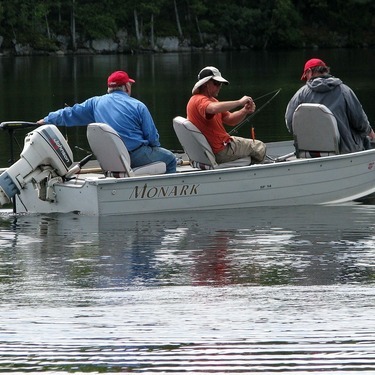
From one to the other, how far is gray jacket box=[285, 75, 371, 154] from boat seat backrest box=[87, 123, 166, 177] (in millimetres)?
2028

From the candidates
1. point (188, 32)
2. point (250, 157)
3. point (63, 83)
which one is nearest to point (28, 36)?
point (188, 32)

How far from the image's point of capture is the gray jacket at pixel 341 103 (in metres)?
13.0

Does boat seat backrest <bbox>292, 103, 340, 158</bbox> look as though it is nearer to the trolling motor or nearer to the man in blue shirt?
the man in blue shirt

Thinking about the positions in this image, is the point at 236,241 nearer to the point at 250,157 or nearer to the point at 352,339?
the point at 250,157

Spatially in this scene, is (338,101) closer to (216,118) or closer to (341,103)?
(341,103)

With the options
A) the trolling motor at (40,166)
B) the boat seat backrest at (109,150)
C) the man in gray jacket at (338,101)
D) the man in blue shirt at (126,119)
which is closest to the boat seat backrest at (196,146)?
the man in blue shirt at (126,119)

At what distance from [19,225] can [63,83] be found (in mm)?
30759

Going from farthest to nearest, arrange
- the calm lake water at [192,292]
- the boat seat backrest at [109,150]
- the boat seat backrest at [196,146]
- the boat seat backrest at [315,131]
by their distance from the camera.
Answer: the boat seat backrest at [315,131], the boat seat backrest at [196,146], the boat seat backrest at [109,150], the calm lake water at [192,292]

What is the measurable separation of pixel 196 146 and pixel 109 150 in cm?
103

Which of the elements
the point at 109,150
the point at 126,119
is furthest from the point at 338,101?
the point at 109,150

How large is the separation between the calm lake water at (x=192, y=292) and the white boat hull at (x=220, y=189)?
0.12 meters

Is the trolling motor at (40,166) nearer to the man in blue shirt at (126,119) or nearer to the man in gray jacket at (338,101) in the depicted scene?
the man in blue shirt at (126,119)

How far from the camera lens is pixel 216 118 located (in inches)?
500

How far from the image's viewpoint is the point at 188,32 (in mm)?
86750
